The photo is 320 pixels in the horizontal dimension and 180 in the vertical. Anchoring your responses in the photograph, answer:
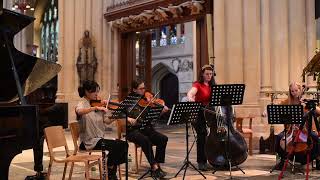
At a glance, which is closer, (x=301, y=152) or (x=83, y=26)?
(x=301, y=152)

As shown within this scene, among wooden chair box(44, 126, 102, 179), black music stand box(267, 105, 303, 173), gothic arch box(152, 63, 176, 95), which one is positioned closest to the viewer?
wooden chair box(44, 126, 102, 179)

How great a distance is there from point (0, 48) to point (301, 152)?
4.32 m

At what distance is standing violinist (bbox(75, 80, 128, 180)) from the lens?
591 centimetres

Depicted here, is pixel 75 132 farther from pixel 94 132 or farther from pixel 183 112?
pixel 183 112

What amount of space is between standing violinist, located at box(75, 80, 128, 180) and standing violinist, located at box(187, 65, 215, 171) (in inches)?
60.3

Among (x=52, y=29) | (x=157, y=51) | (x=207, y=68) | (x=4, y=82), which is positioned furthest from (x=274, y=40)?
(x=52, y=29)

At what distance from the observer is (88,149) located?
6.01m

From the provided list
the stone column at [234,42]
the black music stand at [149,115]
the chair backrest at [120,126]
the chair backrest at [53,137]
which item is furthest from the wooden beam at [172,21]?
the chair backrest at [53,137]

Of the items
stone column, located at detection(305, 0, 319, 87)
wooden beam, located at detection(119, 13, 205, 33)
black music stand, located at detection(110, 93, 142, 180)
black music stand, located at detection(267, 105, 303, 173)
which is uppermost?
wooden beam, located at detection(119, 13, 205, 33)

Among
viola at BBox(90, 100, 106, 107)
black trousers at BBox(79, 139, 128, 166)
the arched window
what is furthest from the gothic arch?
black trousers at BBox(79, 139, 128, 166)

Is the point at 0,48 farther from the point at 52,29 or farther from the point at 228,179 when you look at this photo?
the point at 52,29

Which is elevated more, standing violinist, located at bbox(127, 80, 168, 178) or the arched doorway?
the arched doorway

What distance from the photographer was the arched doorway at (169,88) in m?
24.6

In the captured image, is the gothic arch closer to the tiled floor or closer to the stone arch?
the stone arch
